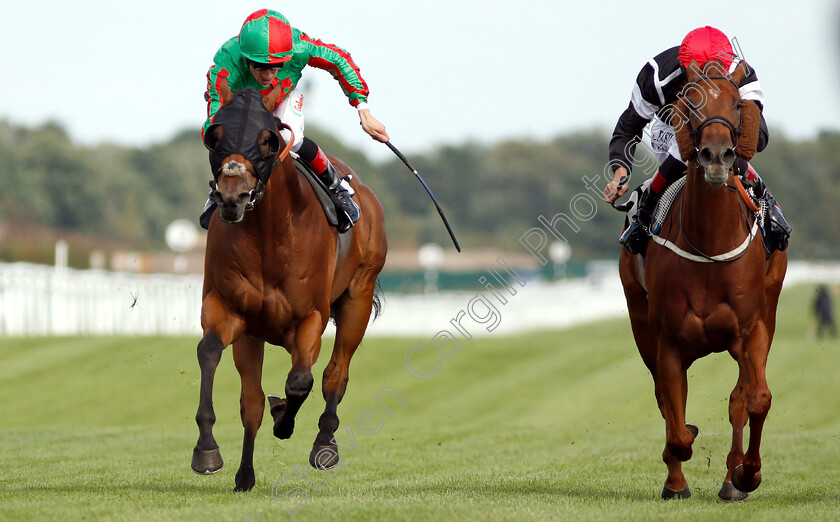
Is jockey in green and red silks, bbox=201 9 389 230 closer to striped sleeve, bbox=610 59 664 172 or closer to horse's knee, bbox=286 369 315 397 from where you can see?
horse's knee, bbox=286 369 315 397

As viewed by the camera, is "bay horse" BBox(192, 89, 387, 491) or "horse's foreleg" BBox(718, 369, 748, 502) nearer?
"bay horse" BBox(192, 89, 387, 491)

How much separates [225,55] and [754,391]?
353 cm

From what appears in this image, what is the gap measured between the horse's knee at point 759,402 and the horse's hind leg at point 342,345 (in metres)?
2.59

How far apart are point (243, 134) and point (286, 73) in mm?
920

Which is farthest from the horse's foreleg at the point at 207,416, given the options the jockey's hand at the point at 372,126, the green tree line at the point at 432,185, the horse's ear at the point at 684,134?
the green tree line at the point at 432,185

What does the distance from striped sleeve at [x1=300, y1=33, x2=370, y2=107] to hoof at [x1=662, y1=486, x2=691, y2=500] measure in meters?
3.02

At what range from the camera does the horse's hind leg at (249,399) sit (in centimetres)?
683

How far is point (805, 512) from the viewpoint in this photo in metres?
5.94

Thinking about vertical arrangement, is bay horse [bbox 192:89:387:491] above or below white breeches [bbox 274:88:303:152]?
below

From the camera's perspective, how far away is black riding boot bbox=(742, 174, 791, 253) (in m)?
6.96

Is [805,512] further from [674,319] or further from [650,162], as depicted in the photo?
[650,162]

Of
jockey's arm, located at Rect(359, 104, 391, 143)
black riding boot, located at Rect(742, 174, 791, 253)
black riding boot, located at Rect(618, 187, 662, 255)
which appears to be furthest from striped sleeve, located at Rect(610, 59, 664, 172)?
jockey's arm, located at Rect(359, 104, 391, 143)

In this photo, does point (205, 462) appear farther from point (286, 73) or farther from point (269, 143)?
point (286, 73)

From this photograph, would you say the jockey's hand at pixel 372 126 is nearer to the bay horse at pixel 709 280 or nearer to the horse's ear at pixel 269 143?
the horse's ear at pixel 269 143
